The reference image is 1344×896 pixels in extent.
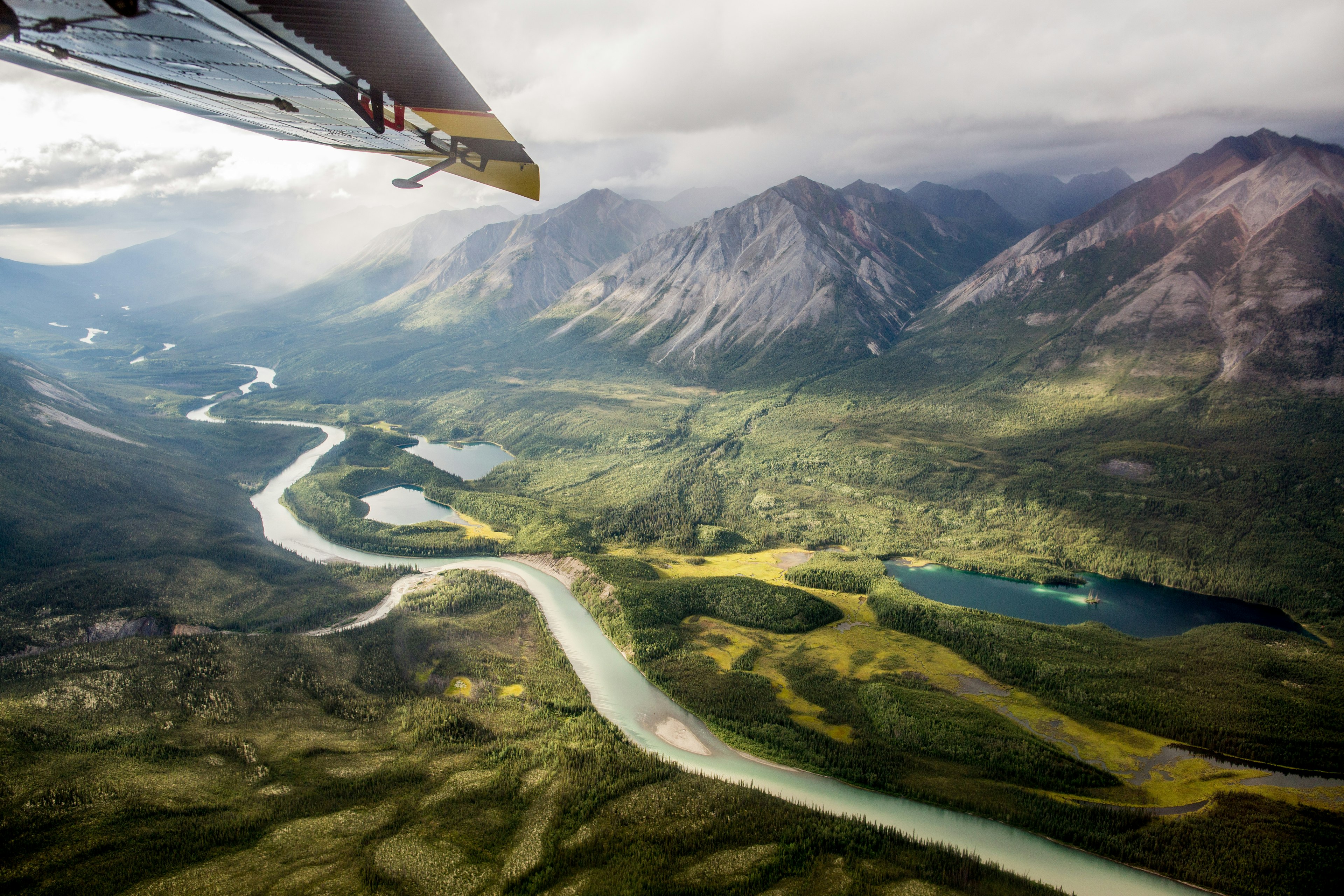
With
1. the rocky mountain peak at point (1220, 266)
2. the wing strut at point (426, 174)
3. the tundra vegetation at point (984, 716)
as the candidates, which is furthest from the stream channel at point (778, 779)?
the rocky mountain peak at point (1220, 266)

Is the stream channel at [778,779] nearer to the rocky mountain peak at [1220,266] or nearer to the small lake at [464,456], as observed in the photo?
the small lake at [464,456]

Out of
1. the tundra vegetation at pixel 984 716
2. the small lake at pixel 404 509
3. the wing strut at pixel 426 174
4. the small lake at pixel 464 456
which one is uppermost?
the wing strut at pixel 426 174

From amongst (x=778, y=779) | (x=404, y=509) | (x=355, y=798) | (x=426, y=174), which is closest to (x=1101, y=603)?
(x=778, y=779)

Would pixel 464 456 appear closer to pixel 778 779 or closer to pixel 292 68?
pixel 778 779

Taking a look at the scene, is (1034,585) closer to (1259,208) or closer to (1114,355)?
(1114,355)

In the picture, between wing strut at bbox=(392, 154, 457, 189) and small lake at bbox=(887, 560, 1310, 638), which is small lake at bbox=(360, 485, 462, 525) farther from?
wing strut at bbox=(392, 154, 457, 189)

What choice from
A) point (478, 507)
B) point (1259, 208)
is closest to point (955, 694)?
point (478, 507)

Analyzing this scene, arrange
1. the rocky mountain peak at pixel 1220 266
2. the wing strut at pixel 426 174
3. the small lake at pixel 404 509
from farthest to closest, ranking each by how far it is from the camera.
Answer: the rocky mountain peak at pixel 1220 266 → the small lake at pixel 404 509 → the wing strut at pixel 426 174

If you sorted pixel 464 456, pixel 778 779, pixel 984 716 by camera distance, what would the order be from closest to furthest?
pixel 778 779
pixel 984 716
pixel 464 456
